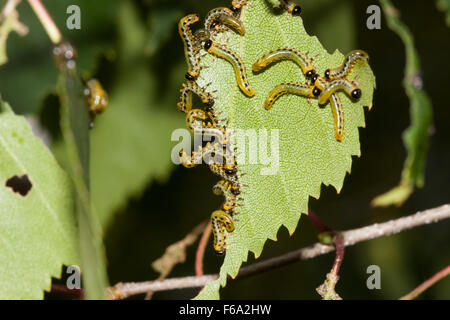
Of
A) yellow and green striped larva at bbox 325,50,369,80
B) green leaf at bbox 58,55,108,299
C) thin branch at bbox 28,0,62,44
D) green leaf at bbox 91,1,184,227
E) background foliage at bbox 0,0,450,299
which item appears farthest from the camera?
green leaf at bbox 91,1,184,227

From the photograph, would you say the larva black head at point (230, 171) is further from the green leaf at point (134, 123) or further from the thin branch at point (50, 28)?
the green leaf at point (134, 123)

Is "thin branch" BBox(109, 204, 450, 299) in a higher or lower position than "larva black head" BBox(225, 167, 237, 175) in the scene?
lower

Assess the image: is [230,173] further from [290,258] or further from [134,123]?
[134,123]

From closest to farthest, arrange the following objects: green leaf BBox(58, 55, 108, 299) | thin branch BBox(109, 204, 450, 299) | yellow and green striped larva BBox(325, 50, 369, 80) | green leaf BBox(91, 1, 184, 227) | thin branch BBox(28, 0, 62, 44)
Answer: green leaf BBox(58, 55, 108, 299)
thin branch BBox(28, 0, 62, 44)
yellow and green striped larva BBox(325, 50, 369, 80)
thin branch BBox(109, 204, 450, 299)
green leaf BBox(91, 1, 184, 227)

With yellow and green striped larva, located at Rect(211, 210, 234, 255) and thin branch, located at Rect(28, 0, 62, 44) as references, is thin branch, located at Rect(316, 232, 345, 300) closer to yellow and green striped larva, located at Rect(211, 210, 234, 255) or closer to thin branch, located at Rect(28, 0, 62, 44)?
yellow and green striped larva, located at Rect(211, 210, 234, 255)

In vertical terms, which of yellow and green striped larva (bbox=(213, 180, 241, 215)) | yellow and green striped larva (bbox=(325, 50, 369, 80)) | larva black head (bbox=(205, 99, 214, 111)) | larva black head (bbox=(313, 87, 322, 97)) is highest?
yellow and green striped larva (bbox=(325, 50, 369, 80))

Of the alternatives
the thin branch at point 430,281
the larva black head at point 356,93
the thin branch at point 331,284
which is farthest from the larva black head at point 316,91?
the thin branch at point 430,281

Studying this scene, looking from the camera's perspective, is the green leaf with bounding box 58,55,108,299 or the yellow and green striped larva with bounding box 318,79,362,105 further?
the yellow and green striped larva with bounding box 318,79,362,105

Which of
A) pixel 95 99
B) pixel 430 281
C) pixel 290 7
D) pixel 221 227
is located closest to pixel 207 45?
pixel 290 7

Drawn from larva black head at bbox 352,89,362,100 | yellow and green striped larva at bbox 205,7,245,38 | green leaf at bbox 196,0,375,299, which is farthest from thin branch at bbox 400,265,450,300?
yellow and green striped larva at bbox 205,7,245,38
